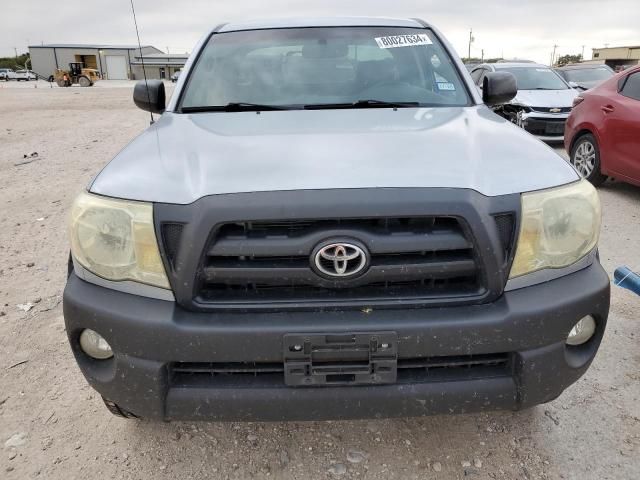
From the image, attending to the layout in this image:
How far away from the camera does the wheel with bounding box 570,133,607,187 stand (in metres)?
6.23

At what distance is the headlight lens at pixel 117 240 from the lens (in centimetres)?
174

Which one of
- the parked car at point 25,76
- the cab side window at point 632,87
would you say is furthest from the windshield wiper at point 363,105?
the parked car at point 25,76

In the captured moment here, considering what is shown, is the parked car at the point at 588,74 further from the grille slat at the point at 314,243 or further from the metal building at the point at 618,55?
the metal building at the point at 618,55

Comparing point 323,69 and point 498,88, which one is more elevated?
point 323,69

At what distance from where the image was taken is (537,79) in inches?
406

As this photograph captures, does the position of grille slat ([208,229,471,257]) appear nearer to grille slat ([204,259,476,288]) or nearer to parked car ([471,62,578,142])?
grille slat ([204,259,476,288])

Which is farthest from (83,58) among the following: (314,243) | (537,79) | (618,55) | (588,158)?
(314,243)

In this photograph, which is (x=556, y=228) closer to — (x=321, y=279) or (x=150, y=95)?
(x=321, y=279)

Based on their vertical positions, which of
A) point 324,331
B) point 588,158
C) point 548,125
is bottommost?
point 548,125

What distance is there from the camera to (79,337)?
1.86 meters

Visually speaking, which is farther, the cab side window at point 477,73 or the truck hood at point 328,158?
the cab side window at point 477,73

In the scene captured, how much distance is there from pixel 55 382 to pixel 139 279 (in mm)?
1324

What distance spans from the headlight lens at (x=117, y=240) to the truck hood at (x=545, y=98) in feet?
28.6

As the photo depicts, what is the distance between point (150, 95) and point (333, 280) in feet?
6.84
